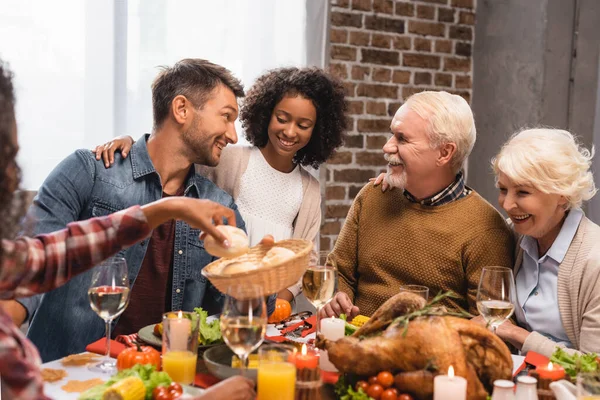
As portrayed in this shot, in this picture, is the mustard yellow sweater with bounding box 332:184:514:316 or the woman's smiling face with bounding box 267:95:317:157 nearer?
the mustard yellow sweater with bounding box 332:184:514:316

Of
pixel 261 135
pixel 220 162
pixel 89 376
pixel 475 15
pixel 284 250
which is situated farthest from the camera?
pixel 475 15

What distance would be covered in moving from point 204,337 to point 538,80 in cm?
276

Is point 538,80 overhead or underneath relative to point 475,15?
underneath

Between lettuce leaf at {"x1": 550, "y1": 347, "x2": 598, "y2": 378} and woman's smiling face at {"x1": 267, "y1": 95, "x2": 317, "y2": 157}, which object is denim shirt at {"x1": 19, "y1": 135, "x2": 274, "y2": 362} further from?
lettuce leaf at {"x1": 550, "y1": 347, "x2": 598, "y2": 378}

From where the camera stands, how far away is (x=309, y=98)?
2957 mm

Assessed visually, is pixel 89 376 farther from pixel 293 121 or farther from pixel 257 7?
pixel 257 7

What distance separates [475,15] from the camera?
4.28m

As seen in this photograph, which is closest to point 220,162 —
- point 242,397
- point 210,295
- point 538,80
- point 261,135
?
point 261,135

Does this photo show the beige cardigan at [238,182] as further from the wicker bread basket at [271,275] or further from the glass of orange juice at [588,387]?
the glass of orange juice at [588,387]

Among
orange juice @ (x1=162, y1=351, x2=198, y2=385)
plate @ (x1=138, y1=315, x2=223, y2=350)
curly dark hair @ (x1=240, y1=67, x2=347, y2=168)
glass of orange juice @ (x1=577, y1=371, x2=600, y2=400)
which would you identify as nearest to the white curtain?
curly dark hair @ (x1=240, y1=67, x2=347, y2=168)

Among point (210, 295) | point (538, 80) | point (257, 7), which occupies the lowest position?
point (210, 295)

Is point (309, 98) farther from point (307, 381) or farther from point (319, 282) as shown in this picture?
point (307, 381)

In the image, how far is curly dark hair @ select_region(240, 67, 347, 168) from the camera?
2.97m

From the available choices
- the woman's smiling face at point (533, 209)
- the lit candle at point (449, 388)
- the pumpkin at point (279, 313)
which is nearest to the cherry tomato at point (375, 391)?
the lit candle at point (449, 388)
